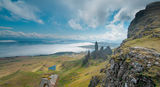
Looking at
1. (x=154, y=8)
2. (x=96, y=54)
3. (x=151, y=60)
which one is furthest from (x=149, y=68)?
(x=154, y=8)

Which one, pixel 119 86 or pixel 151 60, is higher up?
pixel 151 60

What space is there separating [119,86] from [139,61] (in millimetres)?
8499

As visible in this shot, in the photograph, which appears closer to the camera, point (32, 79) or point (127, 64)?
point (127, 64)

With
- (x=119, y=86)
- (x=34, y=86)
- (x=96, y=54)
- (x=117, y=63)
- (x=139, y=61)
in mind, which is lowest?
(x=34, y=86)

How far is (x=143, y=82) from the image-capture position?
13539 millimetres

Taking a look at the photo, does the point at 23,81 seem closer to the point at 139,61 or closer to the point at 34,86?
the point at 34,86

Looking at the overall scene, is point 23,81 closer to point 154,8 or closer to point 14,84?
point 14,84

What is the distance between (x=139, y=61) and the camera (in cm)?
1688

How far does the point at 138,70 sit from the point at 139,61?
287 centimetres

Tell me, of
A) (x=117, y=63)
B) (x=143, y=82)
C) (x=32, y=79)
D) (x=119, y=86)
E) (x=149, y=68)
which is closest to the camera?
(x=143, y=82)

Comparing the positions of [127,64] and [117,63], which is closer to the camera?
[127,64]

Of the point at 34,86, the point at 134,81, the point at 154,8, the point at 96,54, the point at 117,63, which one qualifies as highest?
the point at 154,8

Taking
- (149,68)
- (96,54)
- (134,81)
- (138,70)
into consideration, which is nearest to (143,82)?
(134,81)

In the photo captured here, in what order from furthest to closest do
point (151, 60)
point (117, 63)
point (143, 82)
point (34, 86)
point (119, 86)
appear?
point (34, 86), point (117, 63), point (119, 86), point (151, 60), point (143, 82)
